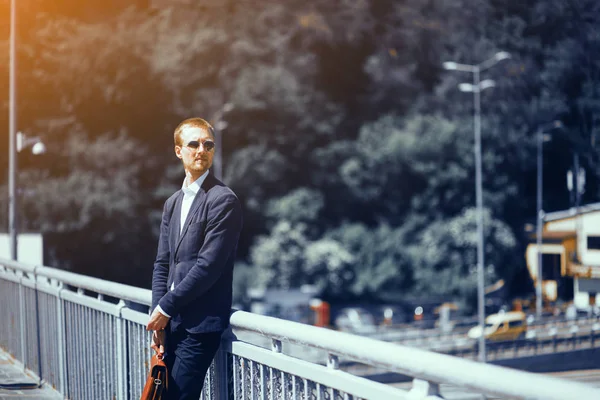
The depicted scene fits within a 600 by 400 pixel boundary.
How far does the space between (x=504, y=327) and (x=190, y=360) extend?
3767 cm

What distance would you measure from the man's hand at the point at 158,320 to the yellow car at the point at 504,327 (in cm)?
3574

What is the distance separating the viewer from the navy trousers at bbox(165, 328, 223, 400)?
12.8ft

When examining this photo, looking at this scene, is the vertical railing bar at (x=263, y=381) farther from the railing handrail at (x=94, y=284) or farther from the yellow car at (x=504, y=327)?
the yellow car at (x=504, y=327)

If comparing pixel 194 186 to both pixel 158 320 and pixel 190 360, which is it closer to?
pixel 158 320

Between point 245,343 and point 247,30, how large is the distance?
47.9 meters

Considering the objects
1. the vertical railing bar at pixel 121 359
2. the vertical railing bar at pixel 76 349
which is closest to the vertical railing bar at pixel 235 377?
the vertical railing bar at pixel 121 359

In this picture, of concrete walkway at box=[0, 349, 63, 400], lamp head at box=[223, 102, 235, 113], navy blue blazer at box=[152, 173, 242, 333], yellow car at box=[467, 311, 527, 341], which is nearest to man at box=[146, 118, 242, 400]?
navy blue blazer at box=[152, 173, 242, 333]

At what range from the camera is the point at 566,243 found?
39.0 meters

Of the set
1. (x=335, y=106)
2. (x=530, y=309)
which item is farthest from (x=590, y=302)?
(x=335, y=106)

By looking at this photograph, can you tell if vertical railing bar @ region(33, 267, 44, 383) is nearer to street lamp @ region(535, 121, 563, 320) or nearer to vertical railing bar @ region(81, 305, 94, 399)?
vertical railing bar @ region(81, 305, 94, 399)

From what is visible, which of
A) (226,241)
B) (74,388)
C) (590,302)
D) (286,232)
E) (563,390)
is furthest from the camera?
(286,232)

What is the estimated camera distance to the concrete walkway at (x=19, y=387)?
704cm

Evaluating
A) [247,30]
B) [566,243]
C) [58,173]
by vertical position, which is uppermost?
[247,30]

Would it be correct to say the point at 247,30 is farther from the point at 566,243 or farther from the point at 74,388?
the point at 74,388
